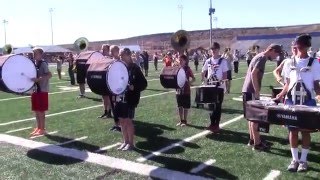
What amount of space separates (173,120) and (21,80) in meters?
3.87

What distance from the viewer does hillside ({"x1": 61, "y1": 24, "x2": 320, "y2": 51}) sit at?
9769 centimetres

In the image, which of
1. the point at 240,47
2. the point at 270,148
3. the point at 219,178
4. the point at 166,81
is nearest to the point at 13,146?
the point at 166,81

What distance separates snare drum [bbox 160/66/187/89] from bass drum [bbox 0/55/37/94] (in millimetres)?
2879

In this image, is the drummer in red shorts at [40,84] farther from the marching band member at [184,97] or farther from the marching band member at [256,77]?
the marching band member at [256,77]

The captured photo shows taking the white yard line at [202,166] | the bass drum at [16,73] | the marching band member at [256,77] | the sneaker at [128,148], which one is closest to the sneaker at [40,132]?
the bass drum at [16,73]

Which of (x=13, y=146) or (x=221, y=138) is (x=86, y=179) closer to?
(x=13, y=146)

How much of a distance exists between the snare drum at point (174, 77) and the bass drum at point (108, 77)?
2.38 meters

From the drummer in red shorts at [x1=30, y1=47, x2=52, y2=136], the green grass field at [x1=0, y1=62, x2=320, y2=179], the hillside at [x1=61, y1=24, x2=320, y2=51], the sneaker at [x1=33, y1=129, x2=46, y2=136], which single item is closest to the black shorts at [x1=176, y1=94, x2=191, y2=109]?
the green grass field at [x1=0, y1=62, x2=320, y2=179]

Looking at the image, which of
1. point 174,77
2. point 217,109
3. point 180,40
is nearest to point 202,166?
point 217,109

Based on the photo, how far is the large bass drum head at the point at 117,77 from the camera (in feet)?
20.1

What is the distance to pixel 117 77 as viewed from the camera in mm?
6277

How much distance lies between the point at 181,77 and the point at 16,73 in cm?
351

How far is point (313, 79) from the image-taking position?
528 centimetres

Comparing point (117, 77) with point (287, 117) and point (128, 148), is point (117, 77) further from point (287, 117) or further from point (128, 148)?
point (287, 117)
